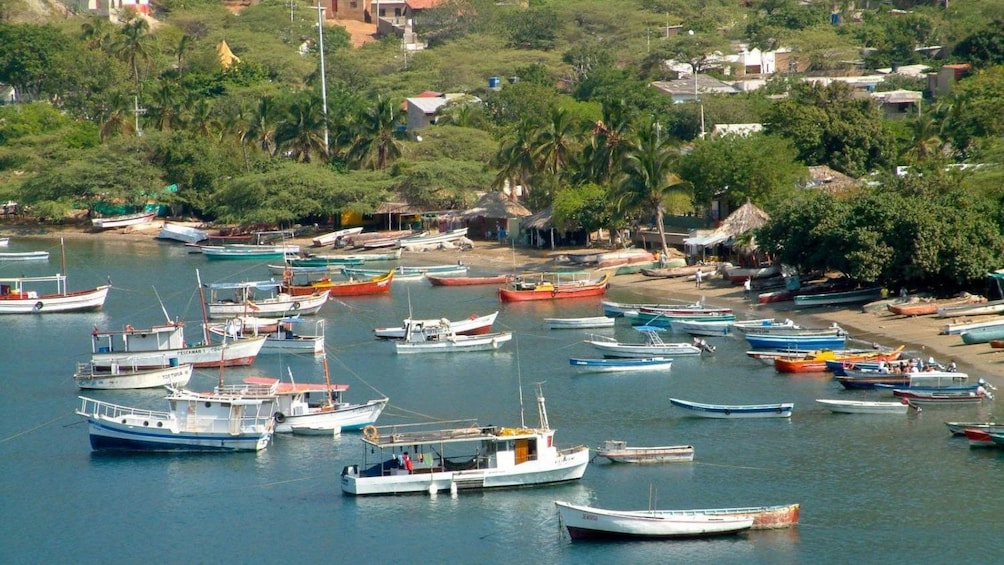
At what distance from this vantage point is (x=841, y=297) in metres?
73.8

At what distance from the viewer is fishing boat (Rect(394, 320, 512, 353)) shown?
69.8 meters

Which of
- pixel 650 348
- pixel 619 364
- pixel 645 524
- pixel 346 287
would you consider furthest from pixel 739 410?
pixel 346 287

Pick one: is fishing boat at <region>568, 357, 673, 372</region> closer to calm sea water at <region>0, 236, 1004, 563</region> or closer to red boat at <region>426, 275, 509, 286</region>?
calm sea water at <region>0, 236, 1004, 563</region>

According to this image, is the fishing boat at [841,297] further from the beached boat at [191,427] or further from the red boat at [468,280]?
the beached boat at [191,427]

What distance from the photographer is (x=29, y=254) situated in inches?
4085

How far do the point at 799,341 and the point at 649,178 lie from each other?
2222 cm

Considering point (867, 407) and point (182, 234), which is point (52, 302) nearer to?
point (182, 234)

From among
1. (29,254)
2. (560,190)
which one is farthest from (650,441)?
(29,254)

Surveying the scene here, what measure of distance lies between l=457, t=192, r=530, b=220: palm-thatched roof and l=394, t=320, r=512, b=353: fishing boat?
107 feet

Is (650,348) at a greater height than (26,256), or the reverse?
(26,256)

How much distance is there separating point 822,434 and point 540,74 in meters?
99.5

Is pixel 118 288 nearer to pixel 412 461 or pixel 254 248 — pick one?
Answer: pixel 254 248

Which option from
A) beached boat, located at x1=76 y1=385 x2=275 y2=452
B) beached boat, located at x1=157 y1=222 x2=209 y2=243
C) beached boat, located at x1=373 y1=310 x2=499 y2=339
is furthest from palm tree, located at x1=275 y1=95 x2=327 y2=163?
beached boat, located at x1=76 y1=385 x2=275 y2=452

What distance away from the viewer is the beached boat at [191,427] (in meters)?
52.7
